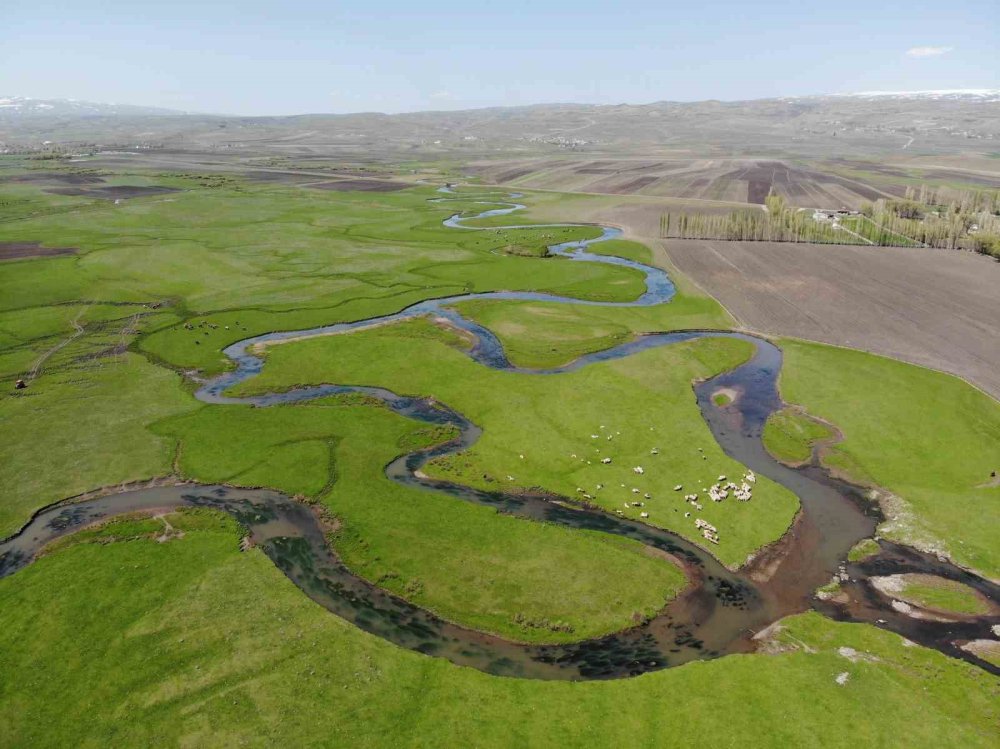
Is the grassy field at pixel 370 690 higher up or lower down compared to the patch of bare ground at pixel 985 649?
higher up

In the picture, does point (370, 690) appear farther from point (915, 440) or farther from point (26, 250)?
point (26, 250)

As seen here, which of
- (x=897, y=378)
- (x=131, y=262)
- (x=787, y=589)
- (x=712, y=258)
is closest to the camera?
(x=787, y=589)

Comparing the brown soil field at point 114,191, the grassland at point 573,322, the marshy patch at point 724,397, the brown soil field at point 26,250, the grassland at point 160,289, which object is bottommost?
the marshy patch at point 724,397

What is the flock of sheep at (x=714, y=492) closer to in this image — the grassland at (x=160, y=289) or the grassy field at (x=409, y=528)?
the grassy field at (x=409, y=528)

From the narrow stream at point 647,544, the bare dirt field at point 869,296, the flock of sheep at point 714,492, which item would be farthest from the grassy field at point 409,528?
the bare dirt field at point 869,296

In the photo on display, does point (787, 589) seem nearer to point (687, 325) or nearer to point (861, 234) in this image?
point (687, 325)

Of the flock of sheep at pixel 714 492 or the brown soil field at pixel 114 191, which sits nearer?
the flock of sheep at pixel 714 492

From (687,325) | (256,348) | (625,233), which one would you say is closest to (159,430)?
(256,348)
